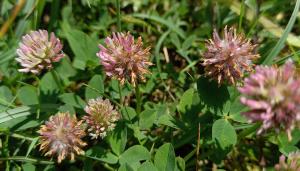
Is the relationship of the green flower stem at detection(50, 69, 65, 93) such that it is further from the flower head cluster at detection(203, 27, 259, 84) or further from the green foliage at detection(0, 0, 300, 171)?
the flower head cluster at detection(203, 27, 259, 84)

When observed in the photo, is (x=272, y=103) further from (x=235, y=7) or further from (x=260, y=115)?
(x=235, y=7)

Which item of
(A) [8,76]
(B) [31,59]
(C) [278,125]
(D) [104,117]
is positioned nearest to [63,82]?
(A) [8,76]

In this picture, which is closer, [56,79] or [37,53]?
[37,53]

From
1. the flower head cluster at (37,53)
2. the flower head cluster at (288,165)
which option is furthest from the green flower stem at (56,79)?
the flower head cluster at (288,165)

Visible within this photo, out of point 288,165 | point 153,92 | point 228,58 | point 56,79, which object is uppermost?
point 228,58

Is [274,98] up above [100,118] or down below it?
above

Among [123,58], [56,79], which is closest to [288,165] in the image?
[123,58]

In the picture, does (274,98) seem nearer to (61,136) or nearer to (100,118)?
(100,118)

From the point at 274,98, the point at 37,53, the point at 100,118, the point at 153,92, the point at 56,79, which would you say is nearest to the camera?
the point at 274,98
